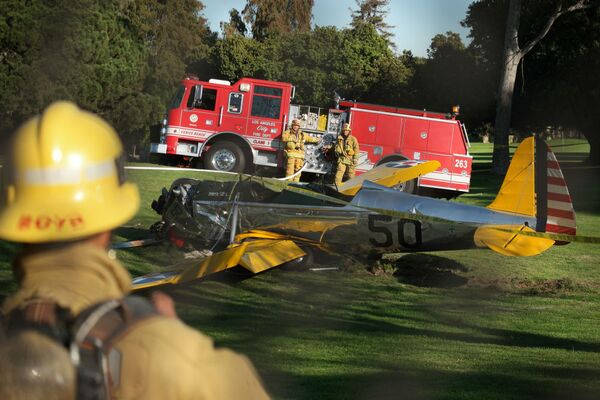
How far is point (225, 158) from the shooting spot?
2128cm

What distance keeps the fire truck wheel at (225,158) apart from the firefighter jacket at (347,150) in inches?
124

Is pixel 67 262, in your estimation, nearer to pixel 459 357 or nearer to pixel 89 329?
pixel 89 329

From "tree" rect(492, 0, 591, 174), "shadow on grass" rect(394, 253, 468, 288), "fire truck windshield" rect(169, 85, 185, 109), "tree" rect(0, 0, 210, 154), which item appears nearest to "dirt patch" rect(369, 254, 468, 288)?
"shadow on grass" rect(394, 253, 468, 288)

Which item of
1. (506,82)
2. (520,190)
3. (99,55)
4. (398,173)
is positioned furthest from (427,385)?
(506,82)

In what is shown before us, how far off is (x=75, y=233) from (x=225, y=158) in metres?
20.1

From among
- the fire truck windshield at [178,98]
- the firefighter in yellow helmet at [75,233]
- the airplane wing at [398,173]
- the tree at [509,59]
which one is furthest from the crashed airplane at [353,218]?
the tree at [509,59]

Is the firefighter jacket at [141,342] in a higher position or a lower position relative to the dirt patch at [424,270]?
higher

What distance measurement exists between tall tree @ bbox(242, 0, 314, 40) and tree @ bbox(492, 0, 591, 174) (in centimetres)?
658

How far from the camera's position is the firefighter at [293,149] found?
1930 centimetres

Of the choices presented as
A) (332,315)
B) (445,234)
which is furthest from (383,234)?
(332,315)

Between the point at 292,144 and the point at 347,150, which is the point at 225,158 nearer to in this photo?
the point at 292,144

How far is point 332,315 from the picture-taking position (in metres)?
7.79

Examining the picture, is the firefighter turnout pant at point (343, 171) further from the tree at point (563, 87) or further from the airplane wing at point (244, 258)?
the tree at point (563, 87)

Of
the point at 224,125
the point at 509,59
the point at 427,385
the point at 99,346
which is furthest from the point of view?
the point at 509,59
